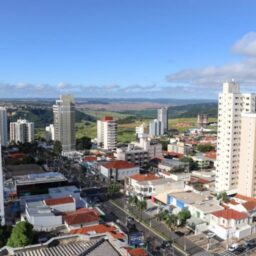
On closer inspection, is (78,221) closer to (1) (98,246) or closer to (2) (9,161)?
(1) (98,246)

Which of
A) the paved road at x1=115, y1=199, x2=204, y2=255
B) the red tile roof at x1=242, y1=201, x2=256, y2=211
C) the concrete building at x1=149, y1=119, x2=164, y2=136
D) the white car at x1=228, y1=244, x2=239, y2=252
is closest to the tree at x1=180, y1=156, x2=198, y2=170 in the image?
the red tile roof at x1=242, y1=201, x2=256, y2=211

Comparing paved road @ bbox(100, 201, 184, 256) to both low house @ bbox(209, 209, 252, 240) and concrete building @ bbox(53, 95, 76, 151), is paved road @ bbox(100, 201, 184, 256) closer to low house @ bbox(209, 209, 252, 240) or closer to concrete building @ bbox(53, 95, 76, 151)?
low house @ bbox(209, 209, 252, 240)

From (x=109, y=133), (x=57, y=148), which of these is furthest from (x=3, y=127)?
(x=109, y=133)

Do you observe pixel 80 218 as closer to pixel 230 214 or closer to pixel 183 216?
pixel 183 216

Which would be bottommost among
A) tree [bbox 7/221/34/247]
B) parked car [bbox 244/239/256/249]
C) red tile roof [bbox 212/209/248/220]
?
parked car [bbox 244/239/256/249]

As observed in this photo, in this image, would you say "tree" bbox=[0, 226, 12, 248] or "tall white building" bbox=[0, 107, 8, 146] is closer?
"tree" bbox=[0, 226, 12, 248]

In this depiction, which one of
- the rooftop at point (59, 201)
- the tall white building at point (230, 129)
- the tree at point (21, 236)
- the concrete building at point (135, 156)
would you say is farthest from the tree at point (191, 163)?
the tree at point (21, 236)

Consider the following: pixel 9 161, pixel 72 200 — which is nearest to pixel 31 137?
pixel 9 161
